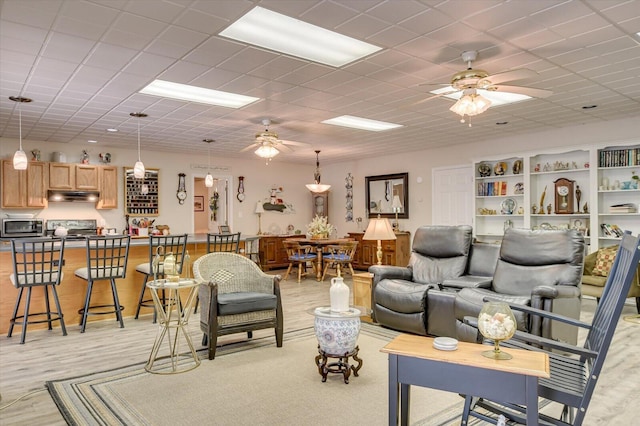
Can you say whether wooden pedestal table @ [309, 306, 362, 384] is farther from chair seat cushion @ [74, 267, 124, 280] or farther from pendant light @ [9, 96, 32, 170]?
pendant light @ [9, 96, 32, 170]

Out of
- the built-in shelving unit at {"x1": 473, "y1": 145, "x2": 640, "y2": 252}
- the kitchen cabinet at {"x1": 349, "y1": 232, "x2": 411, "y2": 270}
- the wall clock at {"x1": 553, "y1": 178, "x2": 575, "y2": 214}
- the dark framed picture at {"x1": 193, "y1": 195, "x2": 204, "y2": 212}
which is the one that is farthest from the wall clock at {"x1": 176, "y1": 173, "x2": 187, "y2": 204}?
the wall clock at {"x1": 553, "y1": 178, "x2": 575, "y2": 214}

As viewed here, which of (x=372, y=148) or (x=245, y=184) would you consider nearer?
(x=372, y=148)

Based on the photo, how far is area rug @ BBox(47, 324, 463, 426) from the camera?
2.64m

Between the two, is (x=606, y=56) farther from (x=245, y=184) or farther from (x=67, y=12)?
(x=245, y=184)

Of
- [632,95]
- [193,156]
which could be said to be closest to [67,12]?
[632,95]

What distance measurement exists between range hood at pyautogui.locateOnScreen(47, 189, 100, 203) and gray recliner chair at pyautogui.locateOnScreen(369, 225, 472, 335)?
218 inches

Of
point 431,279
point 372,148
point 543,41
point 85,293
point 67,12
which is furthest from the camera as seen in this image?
point 372,148

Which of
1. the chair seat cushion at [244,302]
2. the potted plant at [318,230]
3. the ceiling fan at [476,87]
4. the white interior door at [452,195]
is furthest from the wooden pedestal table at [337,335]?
the white interior door at [452,195]

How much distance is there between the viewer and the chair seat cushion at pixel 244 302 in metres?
3.81

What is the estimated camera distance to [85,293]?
5102 mm

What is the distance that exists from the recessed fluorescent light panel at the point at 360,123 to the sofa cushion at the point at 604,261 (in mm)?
3201

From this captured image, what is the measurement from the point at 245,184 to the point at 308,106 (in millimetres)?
4982

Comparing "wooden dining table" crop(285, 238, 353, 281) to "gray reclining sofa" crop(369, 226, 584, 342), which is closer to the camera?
"gray reclining sofa" crop(369, 226, 584, 342)

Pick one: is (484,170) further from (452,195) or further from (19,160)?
(19,160)
